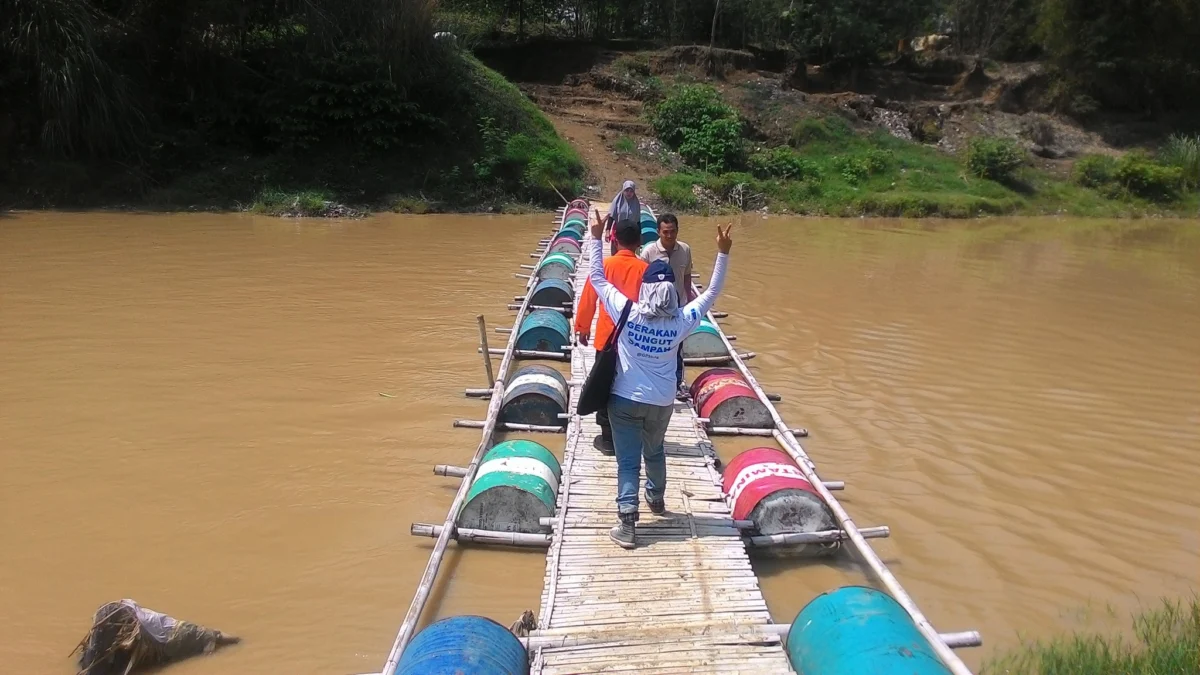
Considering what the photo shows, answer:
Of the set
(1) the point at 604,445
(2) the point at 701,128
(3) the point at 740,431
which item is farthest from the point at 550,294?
(2) the point at 701,128

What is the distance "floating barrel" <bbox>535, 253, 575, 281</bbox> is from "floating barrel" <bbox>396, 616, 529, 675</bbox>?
264 inches

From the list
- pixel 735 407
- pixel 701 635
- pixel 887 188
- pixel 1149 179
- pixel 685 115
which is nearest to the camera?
pixel 701 635

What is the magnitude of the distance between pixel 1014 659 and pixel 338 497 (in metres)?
3.89

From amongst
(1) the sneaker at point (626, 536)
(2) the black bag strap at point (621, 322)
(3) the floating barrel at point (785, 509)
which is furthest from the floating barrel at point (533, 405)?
(2) the black bag strap at point (621, 322)

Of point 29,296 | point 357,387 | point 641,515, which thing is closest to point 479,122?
point 29,296

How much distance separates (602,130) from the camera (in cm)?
2341

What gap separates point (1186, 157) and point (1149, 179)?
2.02 metres

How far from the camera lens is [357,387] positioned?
7.50 meters

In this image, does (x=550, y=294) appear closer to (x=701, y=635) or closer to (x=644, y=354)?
(x=644, y=354)

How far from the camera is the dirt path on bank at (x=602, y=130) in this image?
21.0 metres

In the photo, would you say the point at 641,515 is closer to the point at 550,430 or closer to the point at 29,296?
the point at 550,430

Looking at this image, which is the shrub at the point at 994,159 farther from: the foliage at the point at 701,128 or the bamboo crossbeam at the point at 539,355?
the bamboo crossbeam at the point at 539,355

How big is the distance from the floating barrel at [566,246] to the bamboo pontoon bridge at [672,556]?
4.53 metres

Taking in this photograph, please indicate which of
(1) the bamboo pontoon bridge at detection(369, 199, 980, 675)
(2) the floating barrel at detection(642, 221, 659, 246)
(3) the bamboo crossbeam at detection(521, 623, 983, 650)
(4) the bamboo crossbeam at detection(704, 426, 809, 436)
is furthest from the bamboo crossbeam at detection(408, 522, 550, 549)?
(2) the floating barrel at detection(642, 221, 659, 246)
